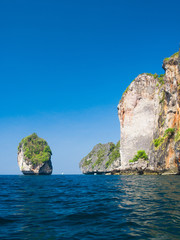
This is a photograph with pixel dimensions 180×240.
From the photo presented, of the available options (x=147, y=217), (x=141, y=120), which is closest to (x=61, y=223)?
(x=147, y=217)

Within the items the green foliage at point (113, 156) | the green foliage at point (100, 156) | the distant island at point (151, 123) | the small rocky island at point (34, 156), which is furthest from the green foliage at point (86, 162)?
the distant island at point (151, 123)

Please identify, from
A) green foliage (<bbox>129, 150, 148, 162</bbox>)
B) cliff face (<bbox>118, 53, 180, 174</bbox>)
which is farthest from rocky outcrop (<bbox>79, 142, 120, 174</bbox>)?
green foliage (<bbox>129, 150, 148, 162</bbox>)

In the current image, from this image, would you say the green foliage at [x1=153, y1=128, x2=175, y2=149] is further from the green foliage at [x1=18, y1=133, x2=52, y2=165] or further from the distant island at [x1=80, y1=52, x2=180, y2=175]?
the green foliage at [x1=18, y1=133, x2=52, y2=165]

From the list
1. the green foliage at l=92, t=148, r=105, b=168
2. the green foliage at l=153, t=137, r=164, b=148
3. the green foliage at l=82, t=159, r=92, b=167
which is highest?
the green foliage at l=153, t=137, r=164, b=148

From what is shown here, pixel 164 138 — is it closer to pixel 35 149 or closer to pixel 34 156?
pixel 34 156

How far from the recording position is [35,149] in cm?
13912

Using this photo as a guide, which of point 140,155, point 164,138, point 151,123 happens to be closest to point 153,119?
point 151,123

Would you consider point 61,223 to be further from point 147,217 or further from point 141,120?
point 141,120

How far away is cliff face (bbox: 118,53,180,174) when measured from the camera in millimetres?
47406

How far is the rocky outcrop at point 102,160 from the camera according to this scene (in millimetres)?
121662

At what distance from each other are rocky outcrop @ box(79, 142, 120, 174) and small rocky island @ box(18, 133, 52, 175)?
27001 mm

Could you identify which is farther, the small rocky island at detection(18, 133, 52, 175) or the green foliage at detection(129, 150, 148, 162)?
the small rocky island at detection(18, 133, 52, 175)

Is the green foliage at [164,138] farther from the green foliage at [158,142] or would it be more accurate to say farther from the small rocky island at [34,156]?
the small rocky island at [34,156]

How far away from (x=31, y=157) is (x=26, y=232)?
438 feet
